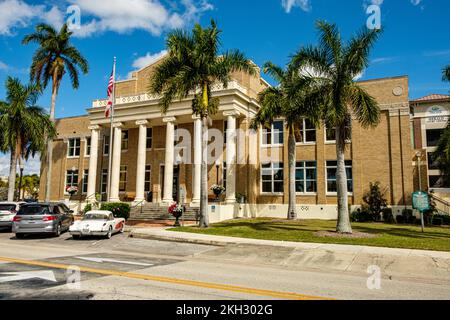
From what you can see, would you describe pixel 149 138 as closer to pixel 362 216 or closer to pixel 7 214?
pixel 7 214

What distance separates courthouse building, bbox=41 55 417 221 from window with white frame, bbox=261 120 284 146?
86 millimetres

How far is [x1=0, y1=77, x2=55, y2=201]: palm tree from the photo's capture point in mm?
29125

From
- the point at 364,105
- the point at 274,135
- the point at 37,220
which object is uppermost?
the point at 274,135

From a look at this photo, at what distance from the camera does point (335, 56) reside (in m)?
17.2

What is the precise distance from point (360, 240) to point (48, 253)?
11989 mm

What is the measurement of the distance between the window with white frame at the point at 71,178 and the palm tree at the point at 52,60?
7.25 meters

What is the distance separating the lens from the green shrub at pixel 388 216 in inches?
1008

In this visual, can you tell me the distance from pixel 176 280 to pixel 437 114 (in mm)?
34227

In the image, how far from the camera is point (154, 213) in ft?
91.6

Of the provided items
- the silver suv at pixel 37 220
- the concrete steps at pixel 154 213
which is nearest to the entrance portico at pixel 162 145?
the concrete steps at pixel 154 213

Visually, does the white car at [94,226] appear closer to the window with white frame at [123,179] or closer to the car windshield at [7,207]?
the car windshield at [7,207]

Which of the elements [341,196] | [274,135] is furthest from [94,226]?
[274,135]
